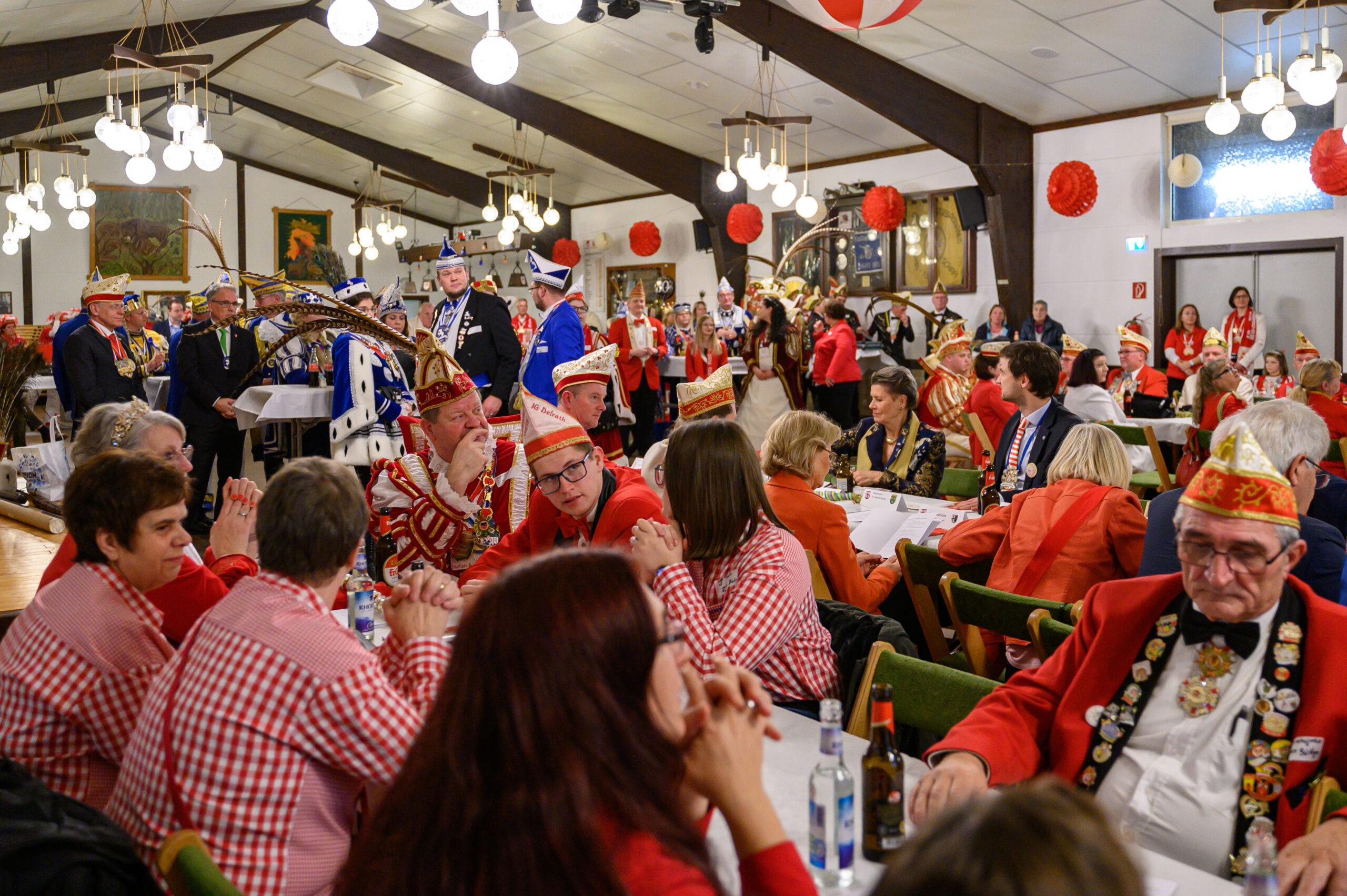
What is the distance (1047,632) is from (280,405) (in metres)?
5.37

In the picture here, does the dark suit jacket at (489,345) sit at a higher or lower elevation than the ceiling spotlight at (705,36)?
lower

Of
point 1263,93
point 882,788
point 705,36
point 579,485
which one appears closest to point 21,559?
point 579,485

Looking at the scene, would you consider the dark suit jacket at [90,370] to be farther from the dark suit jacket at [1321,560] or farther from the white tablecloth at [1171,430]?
the white tablecloth at [1171,430]

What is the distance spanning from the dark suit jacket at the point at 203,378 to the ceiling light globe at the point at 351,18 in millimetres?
2714

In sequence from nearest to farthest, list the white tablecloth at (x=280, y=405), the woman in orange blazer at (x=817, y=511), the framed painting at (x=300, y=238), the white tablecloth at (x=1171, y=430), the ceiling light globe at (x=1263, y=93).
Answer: the woman in orange blazer at (x=817, y=511)
the ceiling light globe at (x=1263, y=93)
the white tablecloth at (x=280, y=405)
the white tablecloth at (x=1171, y=430)
the framed painting at (x=300, y=238)

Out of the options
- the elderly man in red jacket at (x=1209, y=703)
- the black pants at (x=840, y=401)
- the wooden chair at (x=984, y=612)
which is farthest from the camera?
the black pants at (x=840, y=401)

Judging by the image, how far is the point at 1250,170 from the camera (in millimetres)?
10062

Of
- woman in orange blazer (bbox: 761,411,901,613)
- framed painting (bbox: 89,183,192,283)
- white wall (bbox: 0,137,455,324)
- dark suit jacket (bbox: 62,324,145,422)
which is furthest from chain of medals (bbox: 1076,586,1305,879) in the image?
framed painting (bbox: 89,183,192,283)

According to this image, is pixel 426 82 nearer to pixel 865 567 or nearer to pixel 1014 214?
pixel 1014 214

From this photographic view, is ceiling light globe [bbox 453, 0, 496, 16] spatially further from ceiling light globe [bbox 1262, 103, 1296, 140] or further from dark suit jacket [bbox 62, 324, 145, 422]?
ceiling light globe [bbox 1262, 103, 1296, 140]

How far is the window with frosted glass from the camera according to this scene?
31.4 ft

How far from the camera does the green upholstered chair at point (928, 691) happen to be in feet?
6.30

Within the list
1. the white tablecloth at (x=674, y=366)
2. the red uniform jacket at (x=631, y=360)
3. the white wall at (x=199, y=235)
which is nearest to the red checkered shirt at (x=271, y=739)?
the red uniform jacket at (x=631, y=360)

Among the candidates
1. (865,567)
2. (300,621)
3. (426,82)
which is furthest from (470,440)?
(426,82)
